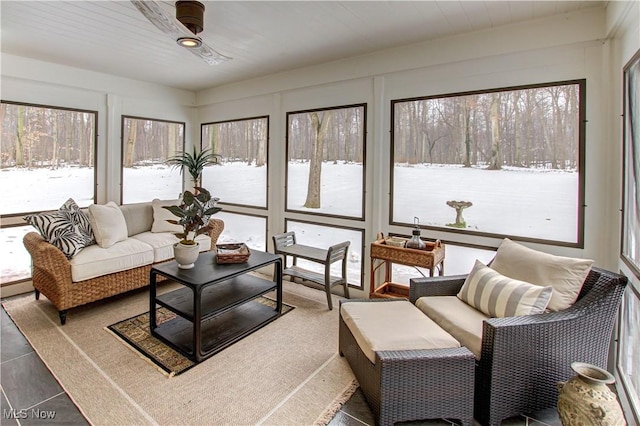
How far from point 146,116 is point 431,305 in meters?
4.84

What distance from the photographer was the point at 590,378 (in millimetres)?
1629

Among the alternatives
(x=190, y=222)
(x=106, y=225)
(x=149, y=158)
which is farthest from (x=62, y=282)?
(x=149, y=158)

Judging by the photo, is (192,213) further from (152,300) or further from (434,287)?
(434,287)

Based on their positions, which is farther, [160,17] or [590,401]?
[160,17]

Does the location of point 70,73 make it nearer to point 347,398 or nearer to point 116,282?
point 116,282

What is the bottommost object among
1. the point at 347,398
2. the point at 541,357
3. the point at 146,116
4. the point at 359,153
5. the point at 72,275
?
the point at 347,398

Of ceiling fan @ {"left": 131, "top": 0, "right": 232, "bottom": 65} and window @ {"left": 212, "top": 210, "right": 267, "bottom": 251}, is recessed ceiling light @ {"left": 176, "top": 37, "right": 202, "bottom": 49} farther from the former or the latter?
window @ {"left": 212, "top": 210, "right": 267, "bottom": 251}

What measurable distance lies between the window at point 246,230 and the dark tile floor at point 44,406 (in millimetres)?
2943

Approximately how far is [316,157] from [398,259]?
5.85 feet

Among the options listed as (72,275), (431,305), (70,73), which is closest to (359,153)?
(431,305)

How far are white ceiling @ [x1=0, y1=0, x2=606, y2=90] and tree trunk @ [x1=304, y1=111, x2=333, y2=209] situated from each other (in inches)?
26.5

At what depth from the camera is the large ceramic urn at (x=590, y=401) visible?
1.58 m

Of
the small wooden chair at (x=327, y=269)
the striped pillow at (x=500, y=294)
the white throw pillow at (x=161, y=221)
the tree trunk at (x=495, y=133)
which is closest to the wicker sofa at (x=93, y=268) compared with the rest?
the white throw pillow at (x=161, y=221)

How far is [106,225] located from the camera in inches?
149
